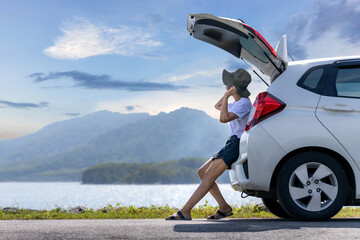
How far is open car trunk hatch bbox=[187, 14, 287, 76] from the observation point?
6.13 m

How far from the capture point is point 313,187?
19.2 ft

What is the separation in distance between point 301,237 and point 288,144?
59.1 inches

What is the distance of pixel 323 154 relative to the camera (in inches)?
231

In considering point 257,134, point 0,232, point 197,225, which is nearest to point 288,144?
point 257,134

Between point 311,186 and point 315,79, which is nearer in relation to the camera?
point 311,186

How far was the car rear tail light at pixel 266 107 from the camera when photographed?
5895 mm

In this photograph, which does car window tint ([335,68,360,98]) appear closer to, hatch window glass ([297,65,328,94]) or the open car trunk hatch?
hatch window glass ([297,65,328,94])

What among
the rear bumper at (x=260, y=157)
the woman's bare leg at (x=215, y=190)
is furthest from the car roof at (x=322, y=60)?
the woman's bare leg at (x=215, y=190)

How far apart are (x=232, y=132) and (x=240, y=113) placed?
0.98 feet

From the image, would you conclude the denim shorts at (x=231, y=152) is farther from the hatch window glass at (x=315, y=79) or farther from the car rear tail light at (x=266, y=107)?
the hatch window glass at (x=315, y=79)

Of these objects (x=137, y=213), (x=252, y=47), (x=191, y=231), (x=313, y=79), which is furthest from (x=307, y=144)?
(x=137, y=213)

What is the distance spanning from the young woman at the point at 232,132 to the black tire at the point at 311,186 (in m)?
0.90

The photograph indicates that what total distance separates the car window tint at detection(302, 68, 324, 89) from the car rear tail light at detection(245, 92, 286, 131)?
16.0 inches

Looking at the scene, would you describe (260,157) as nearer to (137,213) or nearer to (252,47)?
(252,47)
